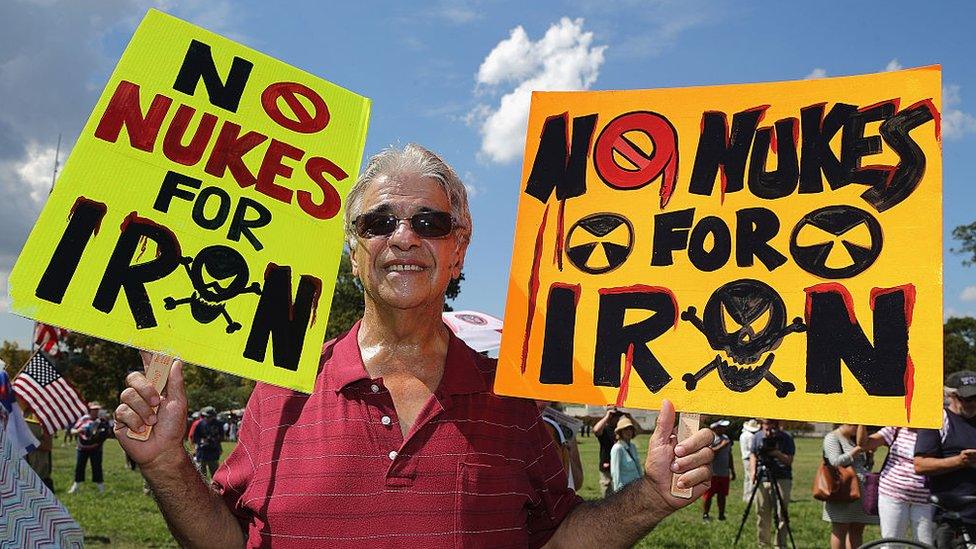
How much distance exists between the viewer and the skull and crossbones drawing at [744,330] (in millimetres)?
2309

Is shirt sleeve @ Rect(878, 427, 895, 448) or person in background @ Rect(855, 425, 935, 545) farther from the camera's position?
shirt sleeve @ Rect(878, 427, 895, 448)

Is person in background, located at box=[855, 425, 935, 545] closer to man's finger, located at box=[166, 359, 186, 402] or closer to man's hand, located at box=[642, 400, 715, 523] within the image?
man's hand, located at box=[642, 400, 715, 523]

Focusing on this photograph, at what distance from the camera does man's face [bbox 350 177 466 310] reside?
8.09 ft

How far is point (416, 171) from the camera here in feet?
8.39

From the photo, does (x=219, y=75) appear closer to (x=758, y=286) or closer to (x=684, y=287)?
(x=684, y=287)

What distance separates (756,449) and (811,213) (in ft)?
31.1

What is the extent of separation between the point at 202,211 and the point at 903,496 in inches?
253

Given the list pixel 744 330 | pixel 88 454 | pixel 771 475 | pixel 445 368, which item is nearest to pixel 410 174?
pixel 445 368

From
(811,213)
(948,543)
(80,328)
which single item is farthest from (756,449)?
(80,328)

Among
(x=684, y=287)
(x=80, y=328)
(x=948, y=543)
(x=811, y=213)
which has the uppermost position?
(x=811, y=213)

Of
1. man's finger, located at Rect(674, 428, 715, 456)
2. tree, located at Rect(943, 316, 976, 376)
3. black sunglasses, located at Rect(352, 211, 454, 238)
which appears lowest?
man's finger, located at Rect(674, 428, 715, 456)

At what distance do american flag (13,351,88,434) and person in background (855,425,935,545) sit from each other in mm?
10630

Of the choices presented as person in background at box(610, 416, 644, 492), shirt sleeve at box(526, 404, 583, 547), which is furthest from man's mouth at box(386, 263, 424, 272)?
person in background at box(610, 416, 644, 492)

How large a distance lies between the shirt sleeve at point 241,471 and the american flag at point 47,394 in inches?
418
